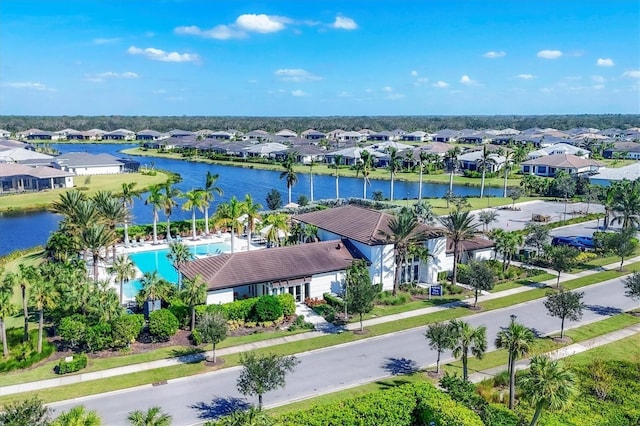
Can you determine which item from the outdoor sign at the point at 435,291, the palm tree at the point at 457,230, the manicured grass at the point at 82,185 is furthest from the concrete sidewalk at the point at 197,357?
the manicured grass at the point at 82,185

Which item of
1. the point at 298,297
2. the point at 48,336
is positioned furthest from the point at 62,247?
the point at 298,297

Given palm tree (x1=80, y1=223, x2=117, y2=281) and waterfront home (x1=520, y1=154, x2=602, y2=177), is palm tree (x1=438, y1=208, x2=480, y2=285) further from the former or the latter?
waterfront home (x1=520, y1=154, x2=602, y2=177)

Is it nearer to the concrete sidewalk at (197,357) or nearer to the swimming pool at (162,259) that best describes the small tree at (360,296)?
the concrete sidewalk at (197,357)

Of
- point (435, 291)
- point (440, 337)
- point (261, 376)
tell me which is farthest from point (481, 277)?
point (261, 376)

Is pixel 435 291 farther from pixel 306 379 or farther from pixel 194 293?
pixel 194 293

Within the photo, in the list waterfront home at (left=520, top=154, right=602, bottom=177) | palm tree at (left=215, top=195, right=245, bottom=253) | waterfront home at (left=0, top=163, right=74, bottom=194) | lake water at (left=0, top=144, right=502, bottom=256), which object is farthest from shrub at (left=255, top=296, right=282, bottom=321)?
waterfront home at (left=520, top=154, right=602, bottom=177)

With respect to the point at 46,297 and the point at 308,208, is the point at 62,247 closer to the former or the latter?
the point at 46,297
